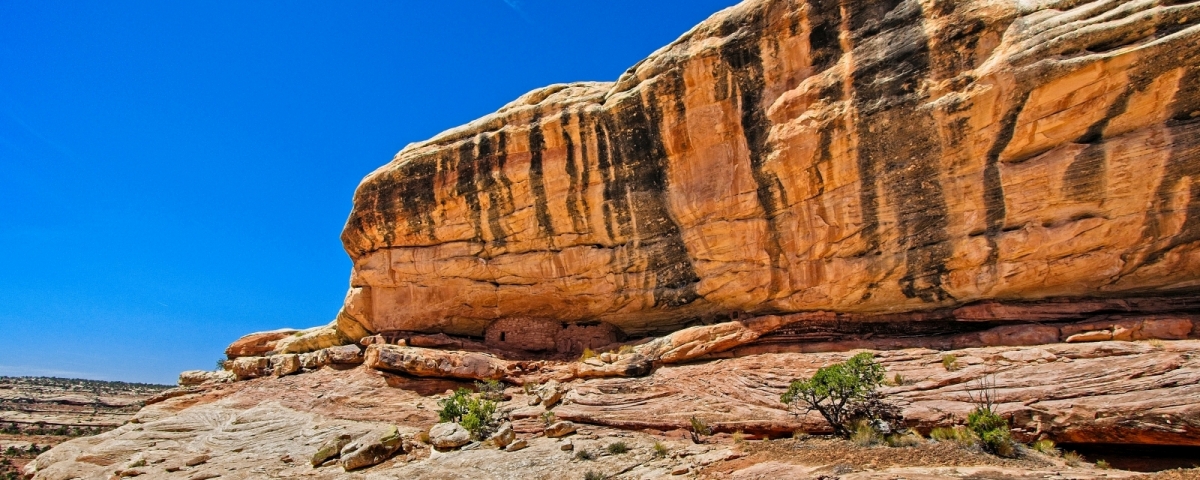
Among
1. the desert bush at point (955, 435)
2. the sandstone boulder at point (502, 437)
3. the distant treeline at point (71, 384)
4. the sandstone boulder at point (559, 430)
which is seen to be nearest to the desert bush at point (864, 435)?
the desert bush at point (955, 435)

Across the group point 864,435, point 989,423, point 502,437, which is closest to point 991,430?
point 989,423

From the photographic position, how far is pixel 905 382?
16656 millimetres

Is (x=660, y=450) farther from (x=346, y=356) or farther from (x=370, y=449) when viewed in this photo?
(x=346, y=356)

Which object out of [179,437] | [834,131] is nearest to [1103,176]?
[834,131]

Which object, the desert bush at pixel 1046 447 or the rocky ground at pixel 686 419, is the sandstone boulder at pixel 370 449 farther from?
the desert bush at pixel 1046 447

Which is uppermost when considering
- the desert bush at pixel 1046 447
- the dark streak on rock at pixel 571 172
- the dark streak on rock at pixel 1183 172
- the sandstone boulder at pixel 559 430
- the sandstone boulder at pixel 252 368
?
the dark streak on rock at pixel 571 172

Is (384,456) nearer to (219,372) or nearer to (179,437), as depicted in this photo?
(179,437)

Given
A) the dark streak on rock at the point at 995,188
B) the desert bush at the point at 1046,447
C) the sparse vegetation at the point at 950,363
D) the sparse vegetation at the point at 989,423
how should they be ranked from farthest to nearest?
the dark streak on rock at the point at 995,188 < the sparse vegetation at the point at 950,363 < the desert bush at the point at 1046,447 < the sparse vegetation at the point at 989,423

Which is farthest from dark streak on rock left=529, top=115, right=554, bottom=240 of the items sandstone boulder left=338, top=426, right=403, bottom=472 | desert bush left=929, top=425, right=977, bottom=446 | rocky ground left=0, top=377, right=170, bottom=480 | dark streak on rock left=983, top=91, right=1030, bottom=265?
rocky ground left=0, top=377, right=170, bottom=480

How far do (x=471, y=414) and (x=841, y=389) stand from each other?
36.6ft

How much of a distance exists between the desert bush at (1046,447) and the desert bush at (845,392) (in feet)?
11.1

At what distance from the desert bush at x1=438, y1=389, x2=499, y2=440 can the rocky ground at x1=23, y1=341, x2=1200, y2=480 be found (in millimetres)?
643

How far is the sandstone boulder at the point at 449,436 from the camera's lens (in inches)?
713

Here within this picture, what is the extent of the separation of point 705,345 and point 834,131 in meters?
8.27
